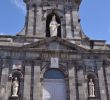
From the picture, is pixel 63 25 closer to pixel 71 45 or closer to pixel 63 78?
pixel 71 45

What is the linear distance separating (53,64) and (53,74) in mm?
747

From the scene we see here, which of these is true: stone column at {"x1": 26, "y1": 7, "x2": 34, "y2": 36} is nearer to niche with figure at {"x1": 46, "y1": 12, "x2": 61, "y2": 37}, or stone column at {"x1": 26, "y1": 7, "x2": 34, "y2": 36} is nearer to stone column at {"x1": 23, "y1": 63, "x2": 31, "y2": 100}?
niche with figure at {"x1": 46, "y1": 12, "x2": 61, "y2": 37}

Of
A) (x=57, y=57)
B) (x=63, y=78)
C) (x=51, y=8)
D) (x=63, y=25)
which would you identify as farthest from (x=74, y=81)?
(x=51, y=8)

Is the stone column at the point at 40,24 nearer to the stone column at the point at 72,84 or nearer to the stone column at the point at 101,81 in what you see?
the stone column at the point at 72,84

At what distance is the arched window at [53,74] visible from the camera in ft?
63.8

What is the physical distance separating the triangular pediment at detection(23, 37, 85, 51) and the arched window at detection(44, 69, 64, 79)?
1807 millimetres

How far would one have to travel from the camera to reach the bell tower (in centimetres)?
2145

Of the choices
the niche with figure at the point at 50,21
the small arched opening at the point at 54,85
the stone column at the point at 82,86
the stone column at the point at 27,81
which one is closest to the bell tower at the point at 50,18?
the niche with figure at the point at 50,21

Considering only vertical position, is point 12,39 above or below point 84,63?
above

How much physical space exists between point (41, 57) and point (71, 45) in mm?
2562

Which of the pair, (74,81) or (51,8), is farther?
(51,8)

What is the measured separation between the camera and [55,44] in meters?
20.4

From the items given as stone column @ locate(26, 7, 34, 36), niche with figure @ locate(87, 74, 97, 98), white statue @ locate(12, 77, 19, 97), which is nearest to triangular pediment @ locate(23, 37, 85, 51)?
stone column @ locate(26, 7, 34, 36)

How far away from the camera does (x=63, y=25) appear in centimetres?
2214
